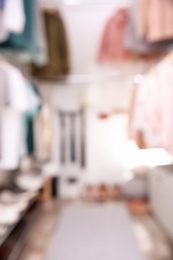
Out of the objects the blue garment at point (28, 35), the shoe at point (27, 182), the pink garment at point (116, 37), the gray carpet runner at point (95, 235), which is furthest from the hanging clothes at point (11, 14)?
the pink garment at point (116, 37)

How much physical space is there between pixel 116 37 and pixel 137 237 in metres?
1.87

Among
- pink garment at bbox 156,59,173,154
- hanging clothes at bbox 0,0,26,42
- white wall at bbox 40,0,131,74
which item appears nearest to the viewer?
pink garment at bbox 156,59,173,154

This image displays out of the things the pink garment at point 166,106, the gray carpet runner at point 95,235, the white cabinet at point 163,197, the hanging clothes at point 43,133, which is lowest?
the gray carpet runner at point 95,235

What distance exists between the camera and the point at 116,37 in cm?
303

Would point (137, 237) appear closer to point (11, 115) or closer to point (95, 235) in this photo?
point (95, 235)

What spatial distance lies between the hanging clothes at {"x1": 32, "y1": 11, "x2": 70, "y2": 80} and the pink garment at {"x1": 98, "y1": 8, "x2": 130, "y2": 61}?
18.4 inches

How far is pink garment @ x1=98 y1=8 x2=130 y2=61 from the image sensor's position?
2.99 meters

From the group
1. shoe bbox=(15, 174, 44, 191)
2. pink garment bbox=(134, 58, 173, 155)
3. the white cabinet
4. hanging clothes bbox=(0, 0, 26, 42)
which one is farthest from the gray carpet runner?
hanging clothes bbox=(0, 0, 26, 42)

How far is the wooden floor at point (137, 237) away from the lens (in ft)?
6.25

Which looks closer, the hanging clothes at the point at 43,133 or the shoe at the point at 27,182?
the shoe at the point at 27,182

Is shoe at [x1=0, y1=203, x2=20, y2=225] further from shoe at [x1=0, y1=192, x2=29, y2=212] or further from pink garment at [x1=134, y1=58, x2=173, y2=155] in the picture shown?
pink garment at [x1=134, y1=58, x2=173, y2=155]

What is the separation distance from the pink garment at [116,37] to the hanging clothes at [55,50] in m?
0.47

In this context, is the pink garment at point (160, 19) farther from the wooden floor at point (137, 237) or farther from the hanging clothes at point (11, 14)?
the wooden floor at point (137, 237)

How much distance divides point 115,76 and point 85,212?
142cm
